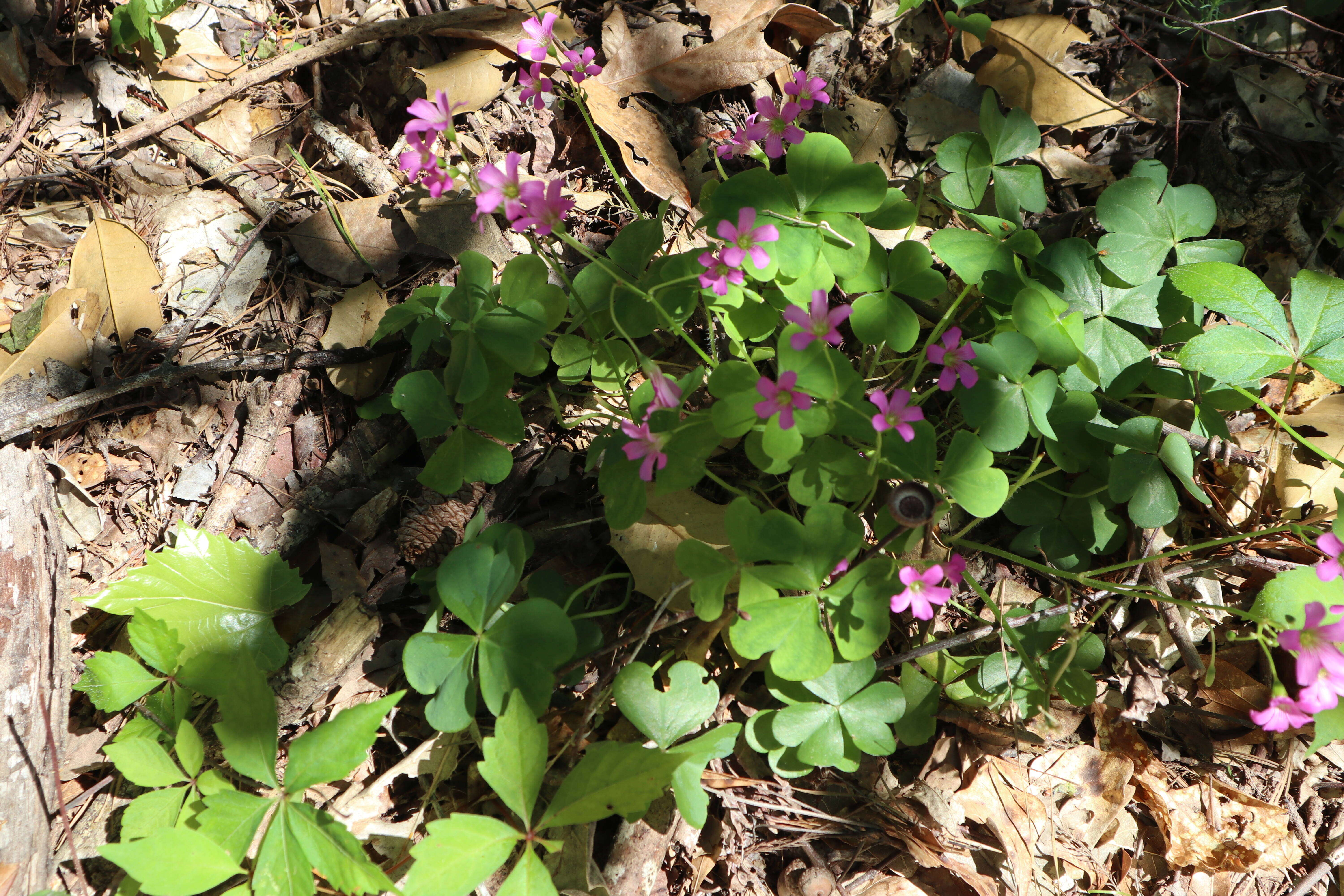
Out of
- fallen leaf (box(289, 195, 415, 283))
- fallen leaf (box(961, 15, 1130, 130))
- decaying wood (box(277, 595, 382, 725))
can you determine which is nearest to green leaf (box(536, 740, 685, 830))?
decaying wood (box(277, 595, 382, 725))

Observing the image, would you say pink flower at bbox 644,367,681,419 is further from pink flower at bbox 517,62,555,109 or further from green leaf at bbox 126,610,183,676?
green leaf at bbox 126,610,183,676

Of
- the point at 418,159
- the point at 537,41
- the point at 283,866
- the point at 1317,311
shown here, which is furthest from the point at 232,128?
the point at 1317,311

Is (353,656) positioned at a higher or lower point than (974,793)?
higher

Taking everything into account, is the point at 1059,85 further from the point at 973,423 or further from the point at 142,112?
the point at 142,112

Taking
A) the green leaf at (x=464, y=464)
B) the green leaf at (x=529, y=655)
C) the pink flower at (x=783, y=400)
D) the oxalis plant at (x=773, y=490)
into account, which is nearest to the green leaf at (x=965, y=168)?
the oxalis plant at (x=773, y=490)

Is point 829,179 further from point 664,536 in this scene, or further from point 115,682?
point 115,682

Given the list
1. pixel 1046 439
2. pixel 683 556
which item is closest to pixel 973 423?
pixel 1046 439
